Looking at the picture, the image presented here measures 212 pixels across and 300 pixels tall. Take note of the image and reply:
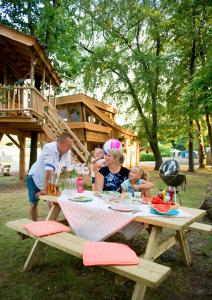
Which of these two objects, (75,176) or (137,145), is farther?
(137,145)

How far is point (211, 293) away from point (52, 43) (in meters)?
6.99

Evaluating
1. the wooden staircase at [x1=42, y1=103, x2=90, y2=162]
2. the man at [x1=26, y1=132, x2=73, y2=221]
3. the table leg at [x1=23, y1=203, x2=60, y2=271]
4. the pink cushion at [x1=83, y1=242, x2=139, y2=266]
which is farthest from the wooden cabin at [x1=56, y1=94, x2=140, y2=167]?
the pink cushion at [x1=83, y1=242, x2=139, y2=266]

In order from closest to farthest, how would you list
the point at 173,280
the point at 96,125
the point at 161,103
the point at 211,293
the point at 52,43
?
1. the point at 211,293
2. the point at 173,280
3. the point at 52,43
4. the point at 96,125
5. the point at 161,103

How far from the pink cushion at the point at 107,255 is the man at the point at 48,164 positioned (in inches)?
63.8

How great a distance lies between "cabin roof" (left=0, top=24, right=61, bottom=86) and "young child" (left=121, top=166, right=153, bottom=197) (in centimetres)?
733

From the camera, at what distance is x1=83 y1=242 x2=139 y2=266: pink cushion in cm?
230

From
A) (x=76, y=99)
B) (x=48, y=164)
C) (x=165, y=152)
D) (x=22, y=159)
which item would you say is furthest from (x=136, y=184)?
(x=165, y=152)

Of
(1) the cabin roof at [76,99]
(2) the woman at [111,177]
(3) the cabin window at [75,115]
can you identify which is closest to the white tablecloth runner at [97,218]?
(2) the woman at [111,177]

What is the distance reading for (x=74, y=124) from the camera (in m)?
16.3

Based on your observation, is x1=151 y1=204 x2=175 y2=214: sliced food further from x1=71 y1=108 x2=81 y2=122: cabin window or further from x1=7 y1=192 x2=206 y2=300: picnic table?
x1=71 y1=108 x2=81 y2=122: cabin window

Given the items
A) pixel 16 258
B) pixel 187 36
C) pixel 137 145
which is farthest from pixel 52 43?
pixel 137 145

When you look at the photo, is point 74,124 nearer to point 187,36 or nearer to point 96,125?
point 96,125

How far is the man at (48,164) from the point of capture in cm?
407

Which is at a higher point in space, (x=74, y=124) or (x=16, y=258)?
(x=74, y=124)
